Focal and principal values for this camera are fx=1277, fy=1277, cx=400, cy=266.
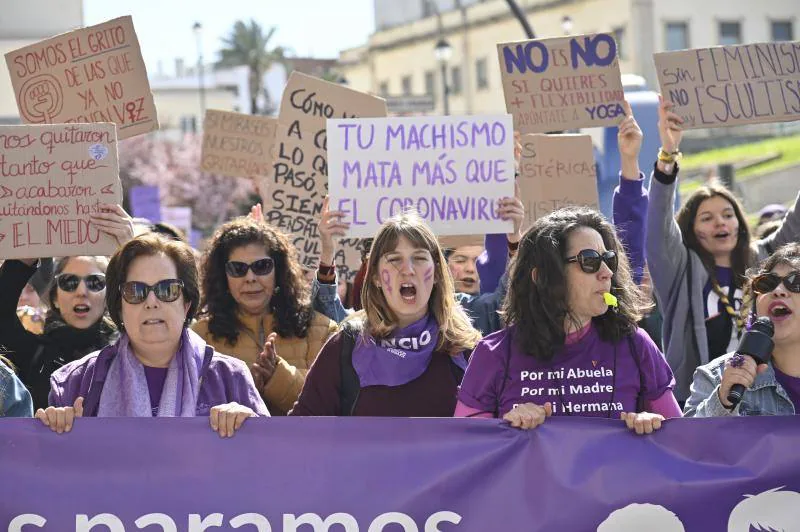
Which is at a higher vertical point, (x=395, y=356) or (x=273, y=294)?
(x=273, y=294)

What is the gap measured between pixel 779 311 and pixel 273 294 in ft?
6.90

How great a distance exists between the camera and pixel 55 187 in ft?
15.7

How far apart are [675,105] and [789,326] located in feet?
6.42

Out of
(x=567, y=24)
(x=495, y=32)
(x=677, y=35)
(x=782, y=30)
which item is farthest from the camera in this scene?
(x=495, y=32)

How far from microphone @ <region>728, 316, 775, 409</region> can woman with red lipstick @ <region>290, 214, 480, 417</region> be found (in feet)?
3.02

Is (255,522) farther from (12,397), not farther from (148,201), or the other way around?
(148,201)

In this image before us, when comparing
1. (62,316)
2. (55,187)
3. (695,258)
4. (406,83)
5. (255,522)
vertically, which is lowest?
(255,522)

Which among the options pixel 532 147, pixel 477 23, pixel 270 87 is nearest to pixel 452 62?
pixel 477 23

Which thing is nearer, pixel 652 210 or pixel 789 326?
pixel 789 326

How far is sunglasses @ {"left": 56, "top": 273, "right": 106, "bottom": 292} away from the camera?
5.10m

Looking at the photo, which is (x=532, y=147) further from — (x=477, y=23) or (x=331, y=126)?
(x=477, y=23)

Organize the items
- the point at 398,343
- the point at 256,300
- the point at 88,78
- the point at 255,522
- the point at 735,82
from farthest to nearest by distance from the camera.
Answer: the point at 735,82
the point at 88,78
the point at 256,300
the point at 398,343
the point at 255,522

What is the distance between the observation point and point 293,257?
5.23 meters

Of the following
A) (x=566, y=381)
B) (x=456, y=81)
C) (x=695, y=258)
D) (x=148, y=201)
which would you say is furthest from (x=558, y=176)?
(x=456, y=81)
